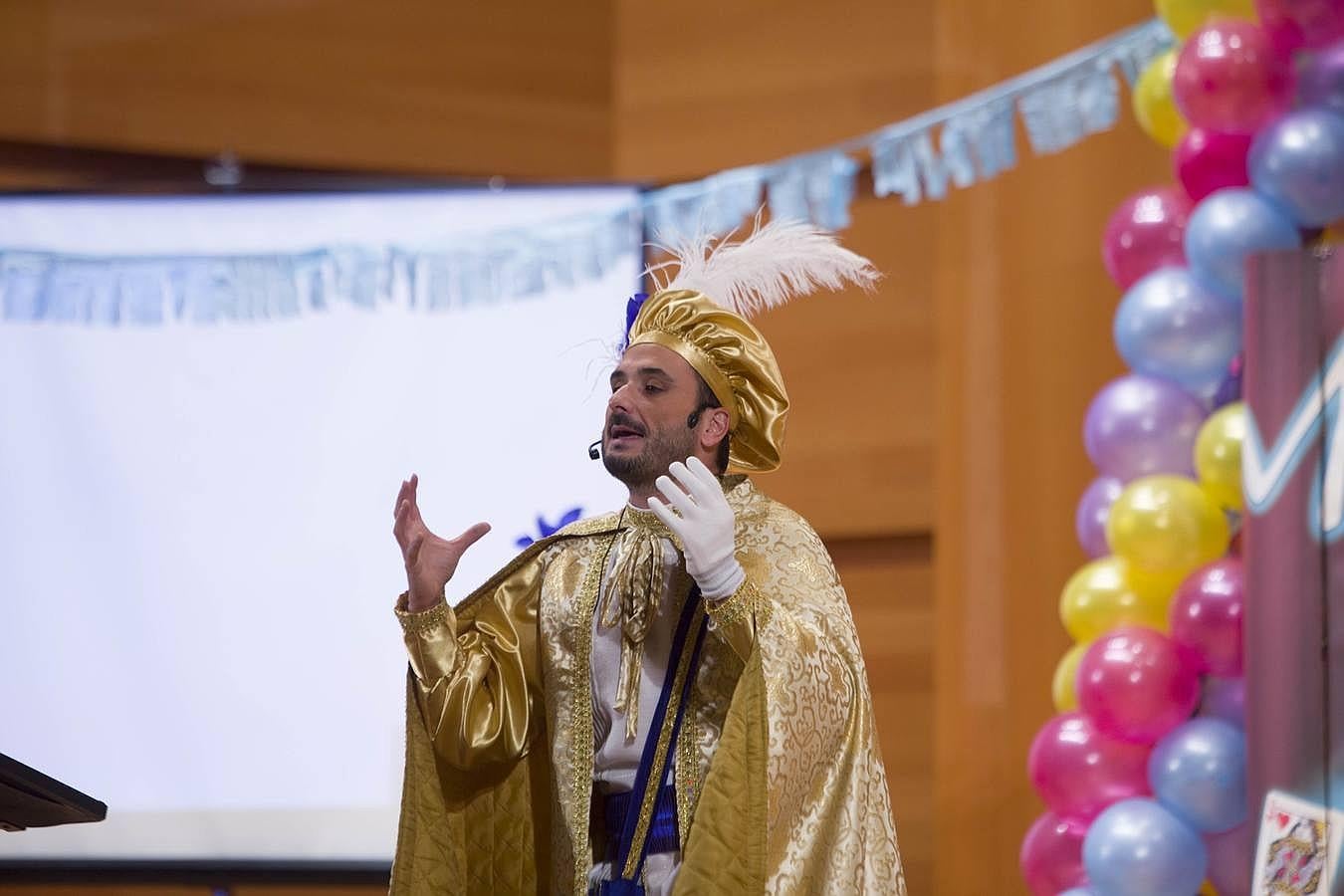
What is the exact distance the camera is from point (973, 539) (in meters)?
5.02

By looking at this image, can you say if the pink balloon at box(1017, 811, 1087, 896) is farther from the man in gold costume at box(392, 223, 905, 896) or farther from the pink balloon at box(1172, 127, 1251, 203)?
the pink balloon at box(1172, 127, 1251, 203)

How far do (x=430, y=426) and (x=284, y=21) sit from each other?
6.01 feet

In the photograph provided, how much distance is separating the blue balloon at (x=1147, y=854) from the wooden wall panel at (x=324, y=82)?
3273 millimetres

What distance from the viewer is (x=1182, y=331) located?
12.4 feet

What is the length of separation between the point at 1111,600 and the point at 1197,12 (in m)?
1.38

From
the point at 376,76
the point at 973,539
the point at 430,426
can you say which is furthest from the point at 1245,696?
the point at 376,76

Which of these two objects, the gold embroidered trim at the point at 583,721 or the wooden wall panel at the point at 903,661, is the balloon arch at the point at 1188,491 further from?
the gold embroidered trim at the point at 583,721

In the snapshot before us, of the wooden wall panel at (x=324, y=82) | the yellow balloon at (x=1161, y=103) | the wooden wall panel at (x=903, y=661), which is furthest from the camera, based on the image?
the wooden wall panel at (x=324, y=82)

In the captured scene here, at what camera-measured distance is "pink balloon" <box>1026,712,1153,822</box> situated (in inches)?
148

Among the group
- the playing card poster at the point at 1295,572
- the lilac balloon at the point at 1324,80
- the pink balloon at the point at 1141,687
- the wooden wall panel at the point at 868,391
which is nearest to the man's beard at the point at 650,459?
the playing card poster at the point at 1295,572

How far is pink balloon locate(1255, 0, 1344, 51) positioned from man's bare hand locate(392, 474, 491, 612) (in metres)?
2.15

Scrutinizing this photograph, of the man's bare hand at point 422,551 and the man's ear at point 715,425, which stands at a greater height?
the man's ear at point 715,425

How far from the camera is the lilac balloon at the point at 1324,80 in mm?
3693

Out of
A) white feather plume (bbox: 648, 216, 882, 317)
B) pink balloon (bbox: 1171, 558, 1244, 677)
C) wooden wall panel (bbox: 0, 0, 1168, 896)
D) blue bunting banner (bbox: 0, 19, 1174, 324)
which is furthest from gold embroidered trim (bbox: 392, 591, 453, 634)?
wooden wall panel (bbox: 0, 0, 1168, 896)
